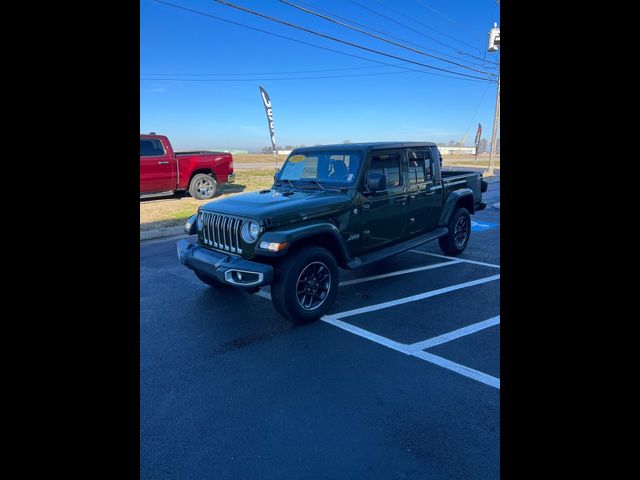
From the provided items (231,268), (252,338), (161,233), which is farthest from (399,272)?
(161,233)

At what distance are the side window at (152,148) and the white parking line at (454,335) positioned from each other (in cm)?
1115

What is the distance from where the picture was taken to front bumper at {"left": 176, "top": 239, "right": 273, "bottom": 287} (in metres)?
3.78

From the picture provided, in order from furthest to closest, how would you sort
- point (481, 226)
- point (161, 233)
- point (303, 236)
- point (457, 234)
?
point (481, 226), point (161, 233), point (457, 234), point (303, 236)

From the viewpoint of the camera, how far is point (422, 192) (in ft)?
19.1

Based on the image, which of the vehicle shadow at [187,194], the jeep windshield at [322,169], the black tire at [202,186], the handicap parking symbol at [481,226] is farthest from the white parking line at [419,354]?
the vehicle shadow at [187,194]

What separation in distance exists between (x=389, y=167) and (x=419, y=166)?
82cm

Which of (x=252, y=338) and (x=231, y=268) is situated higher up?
(x=231, y=268)

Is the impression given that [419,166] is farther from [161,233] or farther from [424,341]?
[161,233]
